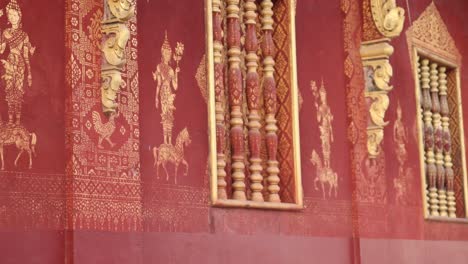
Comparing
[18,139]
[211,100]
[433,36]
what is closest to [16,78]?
[18,139]

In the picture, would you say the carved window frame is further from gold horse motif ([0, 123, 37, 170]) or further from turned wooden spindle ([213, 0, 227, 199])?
gold horse motif ([0, 123, 37, 170])

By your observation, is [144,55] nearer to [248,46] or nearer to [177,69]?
[177,69]

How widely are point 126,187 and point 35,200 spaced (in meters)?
0.53

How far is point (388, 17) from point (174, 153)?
2330mm

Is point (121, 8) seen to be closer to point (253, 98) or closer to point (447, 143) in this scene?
point (253, 98)

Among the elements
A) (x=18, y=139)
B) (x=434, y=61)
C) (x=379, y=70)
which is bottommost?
(x=18, y=139)

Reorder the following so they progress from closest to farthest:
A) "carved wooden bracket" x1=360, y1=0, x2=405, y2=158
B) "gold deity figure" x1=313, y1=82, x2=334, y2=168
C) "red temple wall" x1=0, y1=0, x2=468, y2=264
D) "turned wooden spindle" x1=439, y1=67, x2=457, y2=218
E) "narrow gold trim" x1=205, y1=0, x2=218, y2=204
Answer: "red temple wall" x1=0, y1=0, x2=468, y2=264
"narrow gold trim" x1=205, y1=0, x2=218, y2=204
"gold deity figure" x1=313, y1=82, x2=334, y2=168
"carved wooden bracket" x1=360, y1=0, x2=405, y2=158
"turned wooden spindle" x1=439, y1=67, x2=457, y2=218

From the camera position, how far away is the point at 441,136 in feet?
26.9

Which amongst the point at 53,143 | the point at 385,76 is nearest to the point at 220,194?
the point at 53,143

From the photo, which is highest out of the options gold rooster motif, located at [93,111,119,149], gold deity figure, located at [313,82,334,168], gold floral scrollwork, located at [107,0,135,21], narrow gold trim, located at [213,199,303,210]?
gold floral scrollwork, located at [107,0,135,21]

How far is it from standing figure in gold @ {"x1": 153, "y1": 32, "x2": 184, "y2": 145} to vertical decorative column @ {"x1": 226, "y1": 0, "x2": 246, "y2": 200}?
59 cm

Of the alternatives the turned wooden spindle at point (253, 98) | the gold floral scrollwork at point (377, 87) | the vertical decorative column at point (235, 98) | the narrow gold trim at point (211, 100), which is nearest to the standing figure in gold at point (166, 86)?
the narrow gold trim at point (211, 100)

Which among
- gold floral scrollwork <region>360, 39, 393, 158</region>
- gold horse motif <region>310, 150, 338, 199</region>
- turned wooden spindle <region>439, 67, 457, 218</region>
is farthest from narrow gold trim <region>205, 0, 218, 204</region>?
turned wooden spindle <region>439, 67, 457, 218</region>

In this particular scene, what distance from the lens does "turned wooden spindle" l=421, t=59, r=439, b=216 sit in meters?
7.95
